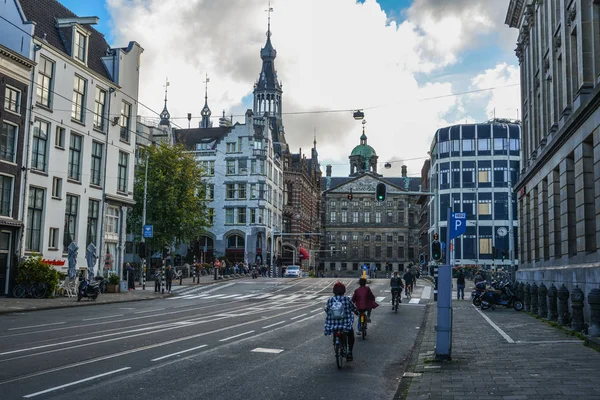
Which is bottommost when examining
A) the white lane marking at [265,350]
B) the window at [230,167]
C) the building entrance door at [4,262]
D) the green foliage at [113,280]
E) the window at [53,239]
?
the white lane marking at [265,350]

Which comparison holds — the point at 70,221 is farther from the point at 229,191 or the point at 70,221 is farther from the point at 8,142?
the point at 229,191

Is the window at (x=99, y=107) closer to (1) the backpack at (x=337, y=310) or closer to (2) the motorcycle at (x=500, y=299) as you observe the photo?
(2) the motorcycle at (x=500, y=299)

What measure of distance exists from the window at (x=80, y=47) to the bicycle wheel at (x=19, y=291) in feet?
45.0

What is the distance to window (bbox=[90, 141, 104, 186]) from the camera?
3759 centimetres

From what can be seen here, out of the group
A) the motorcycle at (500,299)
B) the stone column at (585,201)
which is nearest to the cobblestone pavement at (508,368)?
the stone column at (585,201)

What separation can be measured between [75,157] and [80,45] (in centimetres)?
649

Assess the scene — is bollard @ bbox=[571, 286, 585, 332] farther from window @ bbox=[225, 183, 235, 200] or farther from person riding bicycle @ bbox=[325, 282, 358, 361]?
window @ bbox=[225, 183, 235, 200]

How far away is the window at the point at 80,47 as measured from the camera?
3581 cm

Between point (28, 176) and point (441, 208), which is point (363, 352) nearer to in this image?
point (28, 176)

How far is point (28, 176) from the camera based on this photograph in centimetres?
3141

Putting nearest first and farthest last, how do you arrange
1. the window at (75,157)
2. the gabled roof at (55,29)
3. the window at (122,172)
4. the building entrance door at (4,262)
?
1. the building entrance door at (4,262)
2. the gabled roof at (55,29)
3. the window at (75,157)
4. the window at (122,172)

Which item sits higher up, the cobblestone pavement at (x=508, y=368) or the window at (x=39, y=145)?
the window at (x=39, y=145)

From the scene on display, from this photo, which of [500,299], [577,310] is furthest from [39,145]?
[577,310]

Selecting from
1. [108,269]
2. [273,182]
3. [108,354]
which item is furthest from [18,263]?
[273,182]
